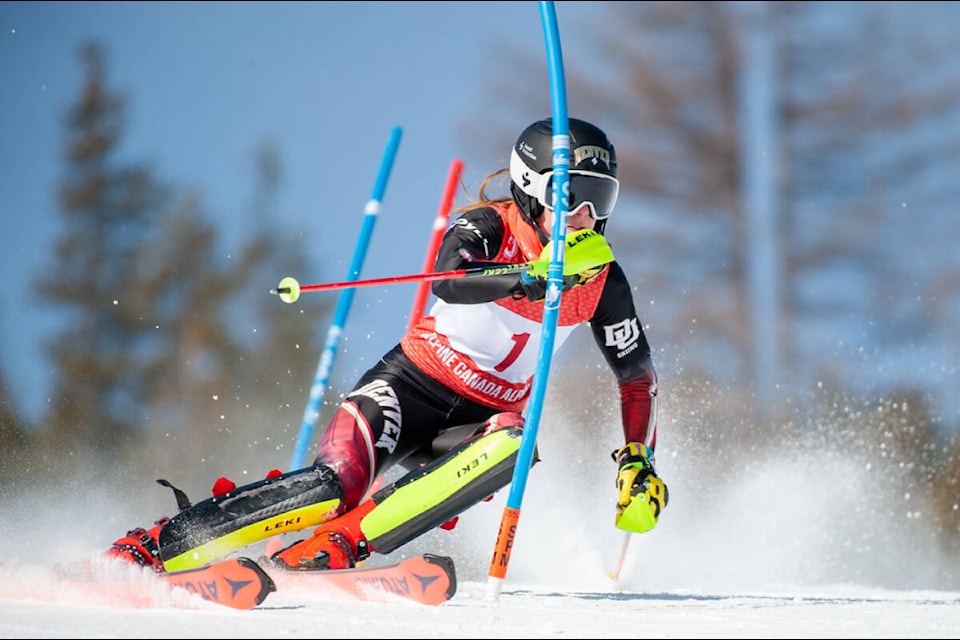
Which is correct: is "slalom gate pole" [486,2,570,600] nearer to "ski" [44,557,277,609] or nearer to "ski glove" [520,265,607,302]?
"ski glove" [520,265,607,302]

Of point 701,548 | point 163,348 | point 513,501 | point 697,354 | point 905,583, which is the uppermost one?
point 163,348

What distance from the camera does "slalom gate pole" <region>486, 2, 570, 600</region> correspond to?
9.77 ft

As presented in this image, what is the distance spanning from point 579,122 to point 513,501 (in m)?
1.21

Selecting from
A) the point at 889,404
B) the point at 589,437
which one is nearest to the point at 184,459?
the point at 589,437

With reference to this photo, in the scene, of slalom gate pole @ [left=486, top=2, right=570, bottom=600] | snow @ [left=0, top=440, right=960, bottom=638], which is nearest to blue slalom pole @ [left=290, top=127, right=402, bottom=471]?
snow @ [left=0, top=440, right=960, bottom=638]

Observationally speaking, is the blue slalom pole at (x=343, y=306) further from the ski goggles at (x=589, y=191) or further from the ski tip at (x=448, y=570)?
the ski tip at (x=448, y=570)

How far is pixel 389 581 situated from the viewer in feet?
9.47

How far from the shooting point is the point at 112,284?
2112cm

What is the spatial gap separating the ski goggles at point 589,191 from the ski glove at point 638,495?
76cm

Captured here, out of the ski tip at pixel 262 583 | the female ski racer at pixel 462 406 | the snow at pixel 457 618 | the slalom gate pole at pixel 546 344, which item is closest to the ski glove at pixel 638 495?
the female ski racer at pixel 462 406

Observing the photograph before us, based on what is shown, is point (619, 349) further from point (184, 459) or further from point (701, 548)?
point (184, 459)

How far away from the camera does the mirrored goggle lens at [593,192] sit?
11.1ft

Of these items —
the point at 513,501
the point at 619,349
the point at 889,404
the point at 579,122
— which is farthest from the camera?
the point at 889,404

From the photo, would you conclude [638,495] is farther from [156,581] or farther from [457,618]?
[156,581]
